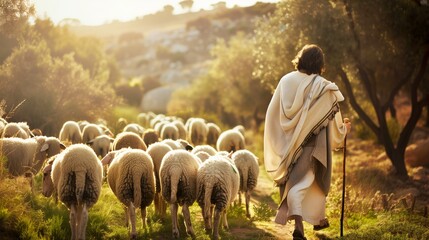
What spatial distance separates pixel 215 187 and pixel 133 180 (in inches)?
49.9

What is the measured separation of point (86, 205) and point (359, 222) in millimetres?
4858

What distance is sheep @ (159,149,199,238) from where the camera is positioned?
7.79 meters

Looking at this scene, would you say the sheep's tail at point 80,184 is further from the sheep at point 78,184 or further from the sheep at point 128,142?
the sheep at point 128,142

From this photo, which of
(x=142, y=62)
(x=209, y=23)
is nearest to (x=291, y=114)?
(x=142, y=62)

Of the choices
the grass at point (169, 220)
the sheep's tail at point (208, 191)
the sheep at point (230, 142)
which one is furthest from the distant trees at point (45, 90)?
the sheep's tail at point (208, 191)

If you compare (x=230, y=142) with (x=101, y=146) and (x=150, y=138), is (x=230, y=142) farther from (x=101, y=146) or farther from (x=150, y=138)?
(x=101, y=146)

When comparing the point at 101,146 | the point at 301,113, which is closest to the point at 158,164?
the point at 301,113

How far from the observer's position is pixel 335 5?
14258mm

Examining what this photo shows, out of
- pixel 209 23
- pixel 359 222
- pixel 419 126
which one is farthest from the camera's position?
pixel 209 23

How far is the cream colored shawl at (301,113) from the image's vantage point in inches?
286

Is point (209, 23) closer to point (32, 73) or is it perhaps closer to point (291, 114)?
point (32, 73)

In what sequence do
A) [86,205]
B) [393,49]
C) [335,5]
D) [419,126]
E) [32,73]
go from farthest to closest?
[419,126] → [32,73] → [393,49] → [335,5] → [86,205]

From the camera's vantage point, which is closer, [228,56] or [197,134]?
[197,134]

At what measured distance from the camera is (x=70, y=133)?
13945 millimetres
